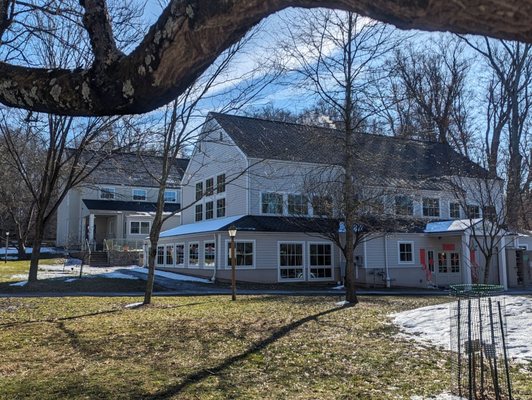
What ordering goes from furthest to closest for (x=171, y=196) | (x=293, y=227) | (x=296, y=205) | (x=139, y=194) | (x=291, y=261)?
(x=171, y=196) → (x=139, y=194) → (x=291, y=261) → (x=293, y=227) → (x=296, y=205)

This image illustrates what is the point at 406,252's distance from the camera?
97.0ft

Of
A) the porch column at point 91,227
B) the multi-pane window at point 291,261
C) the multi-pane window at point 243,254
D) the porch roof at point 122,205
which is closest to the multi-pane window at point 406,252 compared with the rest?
the multi-pane window at point 291,261

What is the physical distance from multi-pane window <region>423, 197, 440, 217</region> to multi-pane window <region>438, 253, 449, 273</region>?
2974mm

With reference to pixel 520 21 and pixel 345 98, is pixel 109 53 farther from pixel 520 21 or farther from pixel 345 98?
pixel 345 98

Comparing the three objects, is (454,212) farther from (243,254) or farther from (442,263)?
(243,254)

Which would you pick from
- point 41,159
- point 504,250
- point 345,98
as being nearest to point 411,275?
point 504,250

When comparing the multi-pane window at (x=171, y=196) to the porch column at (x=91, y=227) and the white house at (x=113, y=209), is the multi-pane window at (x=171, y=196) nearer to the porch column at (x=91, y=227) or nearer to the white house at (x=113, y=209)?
the white house at (x=113, y=209)

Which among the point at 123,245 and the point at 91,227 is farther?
the point at 91,227

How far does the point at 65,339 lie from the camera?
920 cm

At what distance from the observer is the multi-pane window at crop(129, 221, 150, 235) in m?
43.1

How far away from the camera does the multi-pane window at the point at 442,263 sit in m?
29.9

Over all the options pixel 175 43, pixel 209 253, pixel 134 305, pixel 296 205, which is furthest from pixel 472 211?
pixel 175 43

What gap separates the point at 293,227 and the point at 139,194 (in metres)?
24.8

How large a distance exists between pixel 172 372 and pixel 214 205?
24566mm
